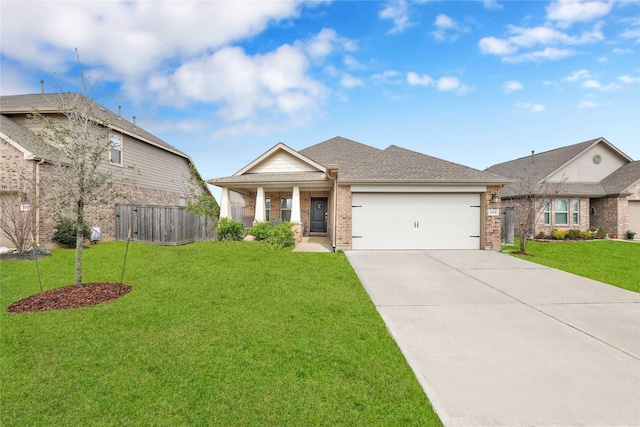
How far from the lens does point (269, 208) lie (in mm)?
16578

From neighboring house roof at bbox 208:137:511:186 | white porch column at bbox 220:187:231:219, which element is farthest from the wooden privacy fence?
neighboring house roof at bbox 208:137:511:186

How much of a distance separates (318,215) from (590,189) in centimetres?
1740

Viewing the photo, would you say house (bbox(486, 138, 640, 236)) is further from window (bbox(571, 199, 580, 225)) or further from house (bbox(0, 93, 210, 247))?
house (bbox(0, 93, 210, 247))

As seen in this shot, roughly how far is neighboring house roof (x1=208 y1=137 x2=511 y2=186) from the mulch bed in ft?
25.2

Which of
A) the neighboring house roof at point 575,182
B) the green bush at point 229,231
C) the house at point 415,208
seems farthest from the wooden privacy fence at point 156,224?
the neighboring house roof at point 575,182

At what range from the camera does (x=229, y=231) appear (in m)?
13.1

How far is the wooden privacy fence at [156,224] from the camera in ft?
42.2

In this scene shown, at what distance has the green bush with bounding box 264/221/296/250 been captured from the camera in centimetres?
1125

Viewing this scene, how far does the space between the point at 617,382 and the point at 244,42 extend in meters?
14.9

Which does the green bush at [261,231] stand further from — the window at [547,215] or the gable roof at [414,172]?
the window at [547,215]

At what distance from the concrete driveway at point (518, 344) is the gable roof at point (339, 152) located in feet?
31.9

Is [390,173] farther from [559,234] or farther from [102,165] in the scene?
[102,165]

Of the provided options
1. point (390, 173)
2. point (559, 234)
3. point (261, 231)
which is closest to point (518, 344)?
point (390, 173)

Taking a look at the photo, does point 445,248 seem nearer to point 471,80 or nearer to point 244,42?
point 471,80
